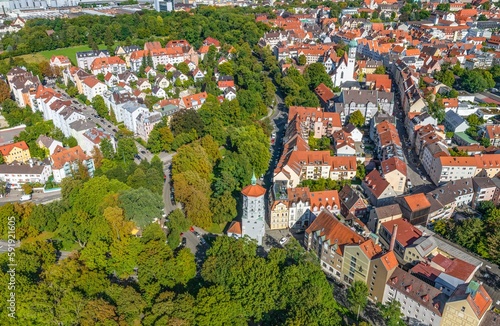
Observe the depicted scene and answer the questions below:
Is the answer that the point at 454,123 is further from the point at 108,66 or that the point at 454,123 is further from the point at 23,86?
the point at 23,86

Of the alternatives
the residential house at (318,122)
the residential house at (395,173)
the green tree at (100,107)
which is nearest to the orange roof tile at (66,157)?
the green tree at (100,107)

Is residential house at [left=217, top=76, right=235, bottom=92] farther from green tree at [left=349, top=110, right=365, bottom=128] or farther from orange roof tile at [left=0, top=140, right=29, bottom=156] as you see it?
orange roof tile at [left=0, top=140, right=29, bottom=156]

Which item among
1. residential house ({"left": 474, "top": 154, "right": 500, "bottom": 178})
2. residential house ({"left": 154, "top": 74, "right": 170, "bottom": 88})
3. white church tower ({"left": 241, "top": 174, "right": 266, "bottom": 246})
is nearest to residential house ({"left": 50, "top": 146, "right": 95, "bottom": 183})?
white church tower ({"left": 241, "top": 174, "right": 266, "bottom": 246})

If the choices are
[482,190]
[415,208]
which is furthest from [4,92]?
[482,190]

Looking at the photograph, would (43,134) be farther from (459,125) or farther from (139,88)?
(459,125)

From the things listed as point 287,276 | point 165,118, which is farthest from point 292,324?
point 165,118

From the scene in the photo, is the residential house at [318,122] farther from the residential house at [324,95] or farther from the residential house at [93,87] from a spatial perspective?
the residential house at [93,87]
